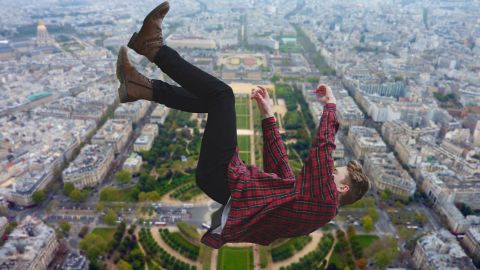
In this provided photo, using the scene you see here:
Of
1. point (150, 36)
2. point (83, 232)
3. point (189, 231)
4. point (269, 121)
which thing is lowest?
point (83, 232)

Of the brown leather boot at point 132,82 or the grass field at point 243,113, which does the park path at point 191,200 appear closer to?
the grass field at point 243,113

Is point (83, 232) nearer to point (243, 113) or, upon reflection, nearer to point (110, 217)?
point (110, 217)

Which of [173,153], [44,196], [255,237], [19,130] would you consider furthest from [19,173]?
[255,237]

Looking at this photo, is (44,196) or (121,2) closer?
(44,196)

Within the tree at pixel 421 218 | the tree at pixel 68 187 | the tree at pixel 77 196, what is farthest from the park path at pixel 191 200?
the tree at pixel 421 218

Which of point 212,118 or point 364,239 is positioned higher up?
point 212,118

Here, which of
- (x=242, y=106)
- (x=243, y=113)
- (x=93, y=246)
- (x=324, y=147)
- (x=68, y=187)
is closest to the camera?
(x=324, y=147)

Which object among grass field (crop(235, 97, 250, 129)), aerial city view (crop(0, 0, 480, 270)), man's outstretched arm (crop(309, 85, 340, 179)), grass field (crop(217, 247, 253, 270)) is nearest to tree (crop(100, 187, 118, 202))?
aerial city view (crop(0, 0, 480, 270))

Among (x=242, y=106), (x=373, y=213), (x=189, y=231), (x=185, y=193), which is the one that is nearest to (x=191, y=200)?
(x=185, y=193)

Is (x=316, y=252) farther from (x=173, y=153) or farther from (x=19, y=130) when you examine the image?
(x=19, y=130)
